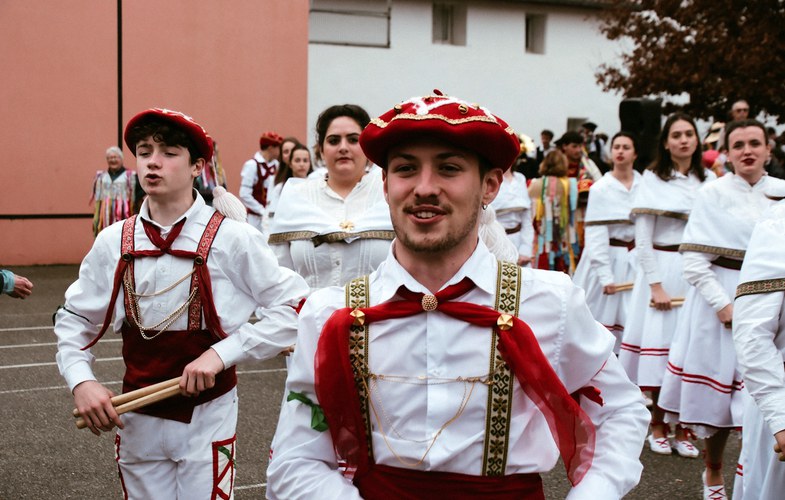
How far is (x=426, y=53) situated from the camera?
2688 cm

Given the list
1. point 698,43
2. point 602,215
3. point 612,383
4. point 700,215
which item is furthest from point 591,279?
point 698,43

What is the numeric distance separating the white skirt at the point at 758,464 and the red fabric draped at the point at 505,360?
1.85 metres

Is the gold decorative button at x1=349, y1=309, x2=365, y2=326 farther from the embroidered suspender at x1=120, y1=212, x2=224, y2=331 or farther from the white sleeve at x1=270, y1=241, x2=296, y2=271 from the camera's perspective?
the white sleeve at x1=270, y1=241, x2=296, y2=271

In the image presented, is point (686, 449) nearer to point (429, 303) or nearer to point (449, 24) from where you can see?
point (429, 303)

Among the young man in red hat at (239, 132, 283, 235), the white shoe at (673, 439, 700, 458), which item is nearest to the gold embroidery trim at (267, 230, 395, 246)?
the white shoe at (673, 439, 700, 458)

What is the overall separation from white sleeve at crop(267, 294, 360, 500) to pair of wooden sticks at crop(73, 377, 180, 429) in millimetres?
1200

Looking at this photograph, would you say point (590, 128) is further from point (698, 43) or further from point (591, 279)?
point (591, 279)

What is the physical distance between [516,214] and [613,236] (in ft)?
10.9

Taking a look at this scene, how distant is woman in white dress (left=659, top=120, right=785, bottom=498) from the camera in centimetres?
568

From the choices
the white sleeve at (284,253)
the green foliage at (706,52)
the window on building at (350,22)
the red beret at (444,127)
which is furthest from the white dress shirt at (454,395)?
the window on building at (350,22)

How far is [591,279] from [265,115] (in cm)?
1129

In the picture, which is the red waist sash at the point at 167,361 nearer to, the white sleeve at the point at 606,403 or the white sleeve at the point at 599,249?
the white sleeve at the point at 606,403

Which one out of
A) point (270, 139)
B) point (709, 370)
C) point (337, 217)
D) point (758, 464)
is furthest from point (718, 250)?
point (270, 139)

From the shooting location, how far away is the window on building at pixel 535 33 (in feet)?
94.2
